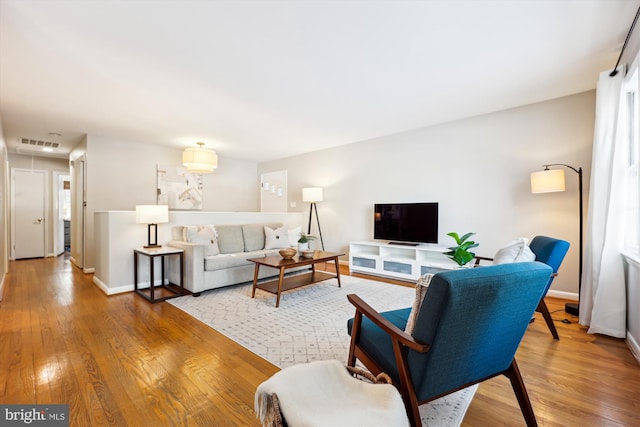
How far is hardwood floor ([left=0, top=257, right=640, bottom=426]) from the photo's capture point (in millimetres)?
1493

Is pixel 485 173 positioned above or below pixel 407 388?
above

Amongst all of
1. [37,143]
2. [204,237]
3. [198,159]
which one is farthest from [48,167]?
[204,237]

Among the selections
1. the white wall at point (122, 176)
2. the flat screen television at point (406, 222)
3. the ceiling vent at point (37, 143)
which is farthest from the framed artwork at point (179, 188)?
the flat screen television at point (406, 222)

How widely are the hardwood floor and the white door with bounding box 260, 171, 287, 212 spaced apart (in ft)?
14.1

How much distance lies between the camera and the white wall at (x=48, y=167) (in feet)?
21.2

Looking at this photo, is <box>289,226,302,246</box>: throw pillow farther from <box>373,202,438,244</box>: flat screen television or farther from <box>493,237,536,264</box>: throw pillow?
<box>493,237,536,264</box>: throw pillow

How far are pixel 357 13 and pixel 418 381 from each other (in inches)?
→ 87.1

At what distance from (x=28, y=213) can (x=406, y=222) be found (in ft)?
27.0

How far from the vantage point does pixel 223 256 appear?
12.8ft

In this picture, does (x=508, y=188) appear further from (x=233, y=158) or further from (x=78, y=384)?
(x=233, y=158)

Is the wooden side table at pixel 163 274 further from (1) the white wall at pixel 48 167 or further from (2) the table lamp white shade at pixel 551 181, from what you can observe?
(1) the white wall at pixel 48 167

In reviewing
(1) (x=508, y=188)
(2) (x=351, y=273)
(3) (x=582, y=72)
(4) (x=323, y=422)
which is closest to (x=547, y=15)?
(3) (x=582, y=72)

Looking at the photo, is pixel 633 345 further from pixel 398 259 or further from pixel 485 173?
pixel 398 259

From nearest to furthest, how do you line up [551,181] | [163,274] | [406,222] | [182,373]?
1. [182,373]
2. [551,181]
3. [163,274]
4. [406,222]
